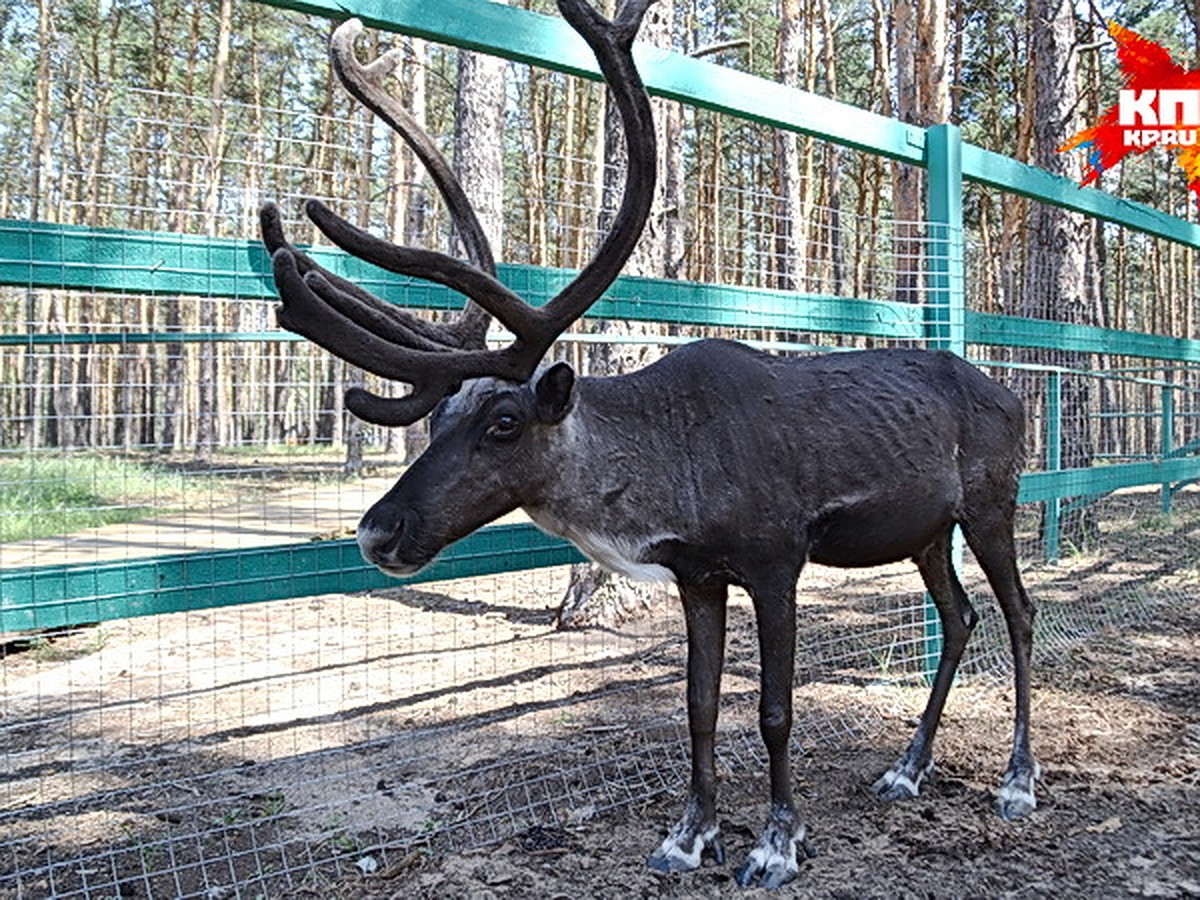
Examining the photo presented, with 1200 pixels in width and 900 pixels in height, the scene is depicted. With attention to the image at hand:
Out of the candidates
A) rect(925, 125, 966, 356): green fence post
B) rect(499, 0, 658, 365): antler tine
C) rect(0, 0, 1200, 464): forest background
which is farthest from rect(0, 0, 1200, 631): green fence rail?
rect(0, 0, 1200, 464): forest background

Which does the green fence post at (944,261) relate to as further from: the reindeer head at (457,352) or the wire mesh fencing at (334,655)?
the reindeer head at (457,352)

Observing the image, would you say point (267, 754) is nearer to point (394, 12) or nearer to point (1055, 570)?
point (394, 12)

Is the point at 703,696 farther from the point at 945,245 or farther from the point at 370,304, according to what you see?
the point at 945,245

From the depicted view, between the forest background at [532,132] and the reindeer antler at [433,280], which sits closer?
the reindeer antler at [433,280]

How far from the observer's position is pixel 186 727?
4.66 meters

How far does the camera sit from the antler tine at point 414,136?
122 inches

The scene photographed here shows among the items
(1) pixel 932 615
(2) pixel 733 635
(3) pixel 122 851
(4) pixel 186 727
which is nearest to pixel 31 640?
(4) pixel 186 727

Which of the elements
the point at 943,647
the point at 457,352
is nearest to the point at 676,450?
the point at 457,352

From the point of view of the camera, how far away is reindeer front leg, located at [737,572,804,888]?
10.5 ft

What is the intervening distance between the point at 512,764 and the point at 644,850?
878 mm

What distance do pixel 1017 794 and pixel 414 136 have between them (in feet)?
11.0

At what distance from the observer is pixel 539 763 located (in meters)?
4.11

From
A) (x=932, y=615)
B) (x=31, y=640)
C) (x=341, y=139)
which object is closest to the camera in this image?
(x=932, y=615)

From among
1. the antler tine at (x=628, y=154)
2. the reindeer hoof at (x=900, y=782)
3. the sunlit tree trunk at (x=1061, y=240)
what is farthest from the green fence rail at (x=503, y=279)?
the sunlit tree trunk at (x=1061, y=240)
